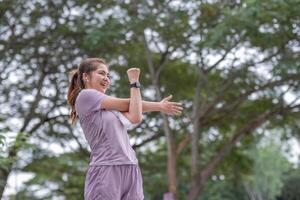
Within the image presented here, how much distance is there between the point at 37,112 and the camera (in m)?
12.6

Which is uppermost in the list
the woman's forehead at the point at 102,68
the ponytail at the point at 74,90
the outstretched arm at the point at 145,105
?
the woman's forehead at the point at 102,68

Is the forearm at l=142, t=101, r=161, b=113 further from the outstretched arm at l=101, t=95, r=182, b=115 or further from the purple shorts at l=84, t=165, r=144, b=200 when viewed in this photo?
the purple shorts at l=84, t=165, r=144, b=200

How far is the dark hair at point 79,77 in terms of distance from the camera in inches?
118

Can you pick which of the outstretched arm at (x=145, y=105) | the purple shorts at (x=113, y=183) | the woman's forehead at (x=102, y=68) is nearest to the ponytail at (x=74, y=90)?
the woman's forehead at (x=102, y=68)

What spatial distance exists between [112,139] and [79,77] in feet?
1.55

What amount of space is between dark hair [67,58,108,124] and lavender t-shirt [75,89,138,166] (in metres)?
0.14

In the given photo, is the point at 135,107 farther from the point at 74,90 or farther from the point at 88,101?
the point at 74,90

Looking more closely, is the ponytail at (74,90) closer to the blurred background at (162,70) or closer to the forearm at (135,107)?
the forearm at (135,107)

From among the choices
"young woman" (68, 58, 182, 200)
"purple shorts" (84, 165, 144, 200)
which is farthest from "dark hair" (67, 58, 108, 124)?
"purple shorts" (84, 165, 144, 200)

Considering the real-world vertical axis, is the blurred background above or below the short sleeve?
above

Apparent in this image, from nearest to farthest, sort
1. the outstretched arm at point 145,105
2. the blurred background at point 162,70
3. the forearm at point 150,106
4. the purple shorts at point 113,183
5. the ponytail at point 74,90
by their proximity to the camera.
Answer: the purple shorts at point 113,183, the outstretched arm at point 145,105, the forearm at point 150,106, the ponytail at point 74,90, the blurred background at point 162,70

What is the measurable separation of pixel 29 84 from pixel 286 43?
542cm

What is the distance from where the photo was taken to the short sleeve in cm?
285

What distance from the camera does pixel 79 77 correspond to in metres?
3.06
